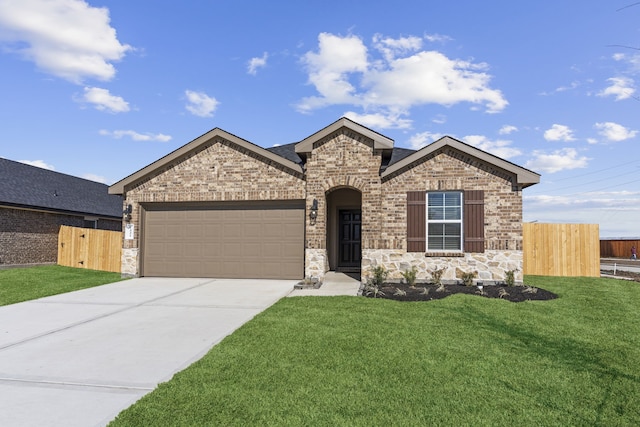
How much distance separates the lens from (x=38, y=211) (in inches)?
696

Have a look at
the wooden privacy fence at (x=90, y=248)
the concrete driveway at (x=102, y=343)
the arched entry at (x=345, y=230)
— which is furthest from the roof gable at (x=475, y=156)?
the wooden privacy fence at (x=90, y=248)

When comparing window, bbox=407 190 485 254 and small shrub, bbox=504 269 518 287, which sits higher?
window, bbox=407 190 485 254

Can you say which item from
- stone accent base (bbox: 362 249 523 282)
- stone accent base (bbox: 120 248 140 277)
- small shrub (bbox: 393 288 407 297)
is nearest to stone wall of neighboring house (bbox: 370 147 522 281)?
stone accent base (bbox: 362 249 523 282)

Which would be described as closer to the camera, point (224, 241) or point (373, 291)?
point (373, 291)

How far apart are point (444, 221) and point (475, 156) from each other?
2.14m

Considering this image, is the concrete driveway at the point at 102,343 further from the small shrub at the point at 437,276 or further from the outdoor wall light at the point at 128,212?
the small shrub at the point at 437,276

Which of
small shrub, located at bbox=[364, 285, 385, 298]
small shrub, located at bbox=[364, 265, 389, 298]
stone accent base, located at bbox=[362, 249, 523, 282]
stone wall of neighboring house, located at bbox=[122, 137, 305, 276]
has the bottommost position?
small shrub, located at bbox=[364, 285, 385, 298]

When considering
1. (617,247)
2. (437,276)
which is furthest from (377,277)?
(617,247)

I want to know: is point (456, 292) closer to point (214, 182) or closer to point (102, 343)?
point (102, 343)

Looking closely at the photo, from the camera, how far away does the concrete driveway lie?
4051mm

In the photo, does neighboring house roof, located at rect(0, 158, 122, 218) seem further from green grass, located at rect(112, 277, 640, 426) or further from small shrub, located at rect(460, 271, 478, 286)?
small shrub, located at rect(460, 271, 478, 286)

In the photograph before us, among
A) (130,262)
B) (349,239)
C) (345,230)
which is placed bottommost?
(130,262)

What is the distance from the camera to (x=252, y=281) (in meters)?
12.4

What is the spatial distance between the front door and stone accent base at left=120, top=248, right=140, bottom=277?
7.29 m
